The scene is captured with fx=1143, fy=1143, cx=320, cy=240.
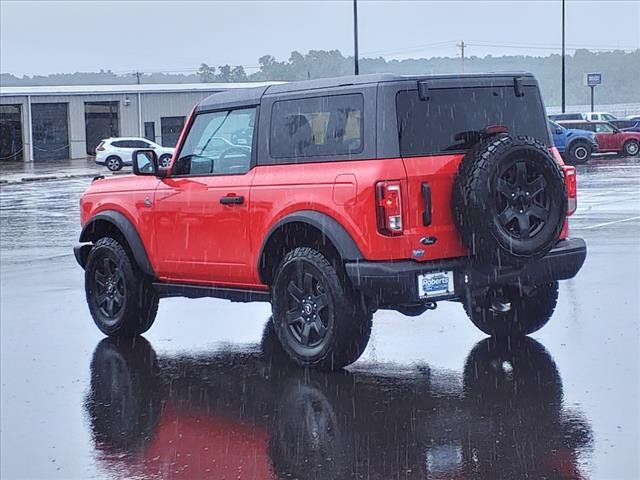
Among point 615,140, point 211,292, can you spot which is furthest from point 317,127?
point 615,140

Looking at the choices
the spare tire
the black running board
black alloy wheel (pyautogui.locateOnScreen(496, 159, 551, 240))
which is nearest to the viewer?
the spare tire

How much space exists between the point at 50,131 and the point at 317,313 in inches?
2233

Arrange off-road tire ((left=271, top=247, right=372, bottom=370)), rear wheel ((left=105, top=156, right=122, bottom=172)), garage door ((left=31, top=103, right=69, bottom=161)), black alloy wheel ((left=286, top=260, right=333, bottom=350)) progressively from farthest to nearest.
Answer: garage door ((left=31, top=103, right=69, bottom=161)), rear wheel ((left=105, top=156, right=122, bottom=172)), black alloy wheel ((left=286, top=260, right=333, bottom=350)), off-road tire ((left=271, top=247, right=372, bottom=370))

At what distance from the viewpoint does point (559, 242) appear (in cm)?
794

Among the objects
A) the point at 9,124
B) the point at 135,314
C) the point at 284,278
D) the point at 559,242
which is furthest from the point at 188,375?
the point at 9,124

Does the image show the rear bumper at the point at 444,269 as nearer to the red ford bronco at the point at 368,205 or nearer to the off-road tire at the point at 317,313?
the red ford bronco at the point at 368,205

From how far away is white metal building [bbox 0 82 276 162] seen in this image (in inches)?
2397

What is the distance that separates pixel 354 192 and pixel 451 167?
0.66 meters

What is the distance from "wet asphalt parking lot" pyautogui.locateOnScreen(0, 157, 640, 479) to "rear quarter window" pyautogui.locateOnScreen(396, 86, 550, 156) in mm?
Result: 1496

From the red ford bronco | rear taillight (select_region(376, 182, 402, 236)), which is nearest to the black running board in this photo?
the red ford bronco

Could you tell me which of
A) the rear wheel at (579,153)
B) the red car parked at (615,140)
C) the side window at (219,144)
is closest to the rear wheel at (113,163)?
the red car parked at (615,140)

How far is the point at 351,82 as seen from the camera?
7.57 meters

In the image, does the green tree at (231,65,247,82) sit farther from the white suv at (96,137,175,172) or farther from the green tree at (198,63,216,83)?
the white suv at (96,137,175,172)

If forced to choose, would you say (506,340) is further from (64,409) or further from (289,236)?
(64,409)
